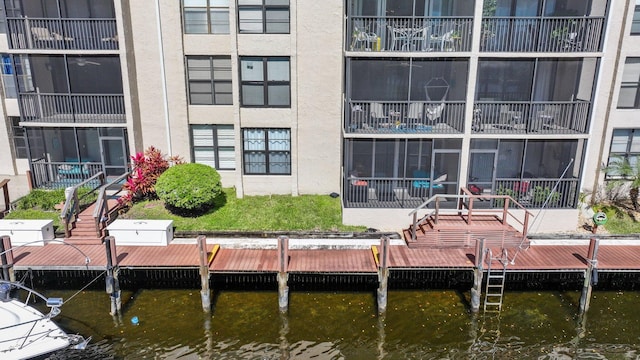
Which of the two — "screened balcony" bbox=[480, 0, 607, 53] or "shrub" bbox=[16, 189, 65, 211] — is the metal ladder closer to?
"screened balcony" bbox=[480, 0, 607, 53]

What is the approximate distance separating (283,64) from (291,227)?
8090mm

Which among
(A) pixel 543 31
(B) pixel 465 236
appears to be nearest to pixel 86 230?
(B) pixel 465 236

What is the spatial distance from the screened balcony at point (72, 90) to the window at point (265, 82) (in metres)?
6.60

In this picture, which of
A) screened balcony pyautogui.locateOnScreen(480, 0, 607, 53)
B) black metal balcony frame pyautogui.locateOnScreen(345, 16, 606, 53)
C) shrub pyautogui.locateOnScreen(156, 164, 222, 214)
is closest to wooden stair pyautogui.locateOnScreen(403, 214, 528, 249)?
black metal balcony frame pyautogui.locateOnScreen(345, 16, 606, 53)

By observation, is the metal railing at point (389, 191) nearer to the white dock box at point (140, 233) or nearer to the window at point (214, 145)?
the window at point (214, 145)

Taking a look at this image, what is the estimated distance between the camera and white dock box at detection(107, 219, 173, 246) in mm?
19469

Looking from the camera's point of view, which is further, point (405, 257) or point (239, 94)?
point (239, 94)

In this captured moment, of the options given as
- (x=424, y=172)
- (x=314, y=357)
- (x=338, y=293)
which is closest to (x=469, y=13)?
(x=424, y=172)

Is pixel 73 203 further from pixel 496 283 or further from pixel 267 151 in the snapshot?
pixel 496 283

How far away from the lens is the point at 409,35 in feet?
69.2

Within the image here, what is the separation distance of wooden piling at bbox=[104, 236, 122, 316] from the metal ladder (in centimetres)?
1350

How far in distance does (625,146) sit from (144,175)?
23.7 metres

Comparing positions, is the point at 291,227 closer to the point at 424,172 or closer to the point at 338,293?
the point at 338,293

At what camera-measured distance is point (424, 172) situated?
23219mm
